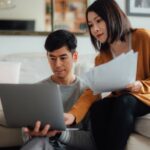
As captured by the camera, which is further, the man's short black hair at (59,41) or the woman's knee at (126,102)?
the man's short black hair at (59,41)

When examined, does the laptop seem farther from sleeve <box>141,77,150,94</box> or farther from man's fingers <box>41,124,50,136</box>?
sleeve <box>141,77,150,94</box>

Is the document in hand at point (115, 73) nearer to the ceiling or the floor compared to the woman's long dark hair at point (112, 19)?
nearer to the floor

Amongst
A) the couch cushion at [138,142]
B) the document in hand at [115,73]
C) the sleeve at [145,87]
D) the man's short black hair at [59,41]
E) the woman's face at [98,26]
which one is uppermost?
the woman's face at [98,26]

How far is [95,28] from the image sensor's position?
4.98 feet

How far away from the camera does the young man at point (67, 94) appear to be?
147 centimetres

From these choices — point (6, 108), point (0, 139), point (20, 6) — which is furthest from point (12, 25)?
point (6, 108)

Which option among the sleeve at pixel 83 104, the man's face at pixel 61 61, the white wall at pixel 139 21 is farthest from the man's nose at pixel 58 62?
the white wall at pixel 139 21

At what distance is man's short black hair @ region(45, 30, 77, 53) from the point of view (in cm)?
171

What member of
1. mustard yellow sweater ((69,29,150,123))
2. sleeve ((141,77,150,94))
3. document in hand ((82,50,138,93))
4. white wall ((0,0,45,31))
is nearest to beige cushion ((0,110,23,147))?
mustard yellow sweater ((69,29,150,123))

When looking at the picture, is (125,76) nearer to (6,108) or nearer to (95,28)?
(95,28)

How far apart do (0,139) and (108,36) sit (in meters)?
0.79

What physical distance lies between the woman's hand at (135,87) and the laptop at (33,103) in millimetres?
311

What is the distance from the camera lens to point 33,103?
4.31 ft

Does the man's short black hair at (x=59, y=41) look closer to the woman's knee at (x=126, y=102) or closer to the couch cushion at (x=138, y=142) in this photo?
the woman's knee at (x=126, y=102)
